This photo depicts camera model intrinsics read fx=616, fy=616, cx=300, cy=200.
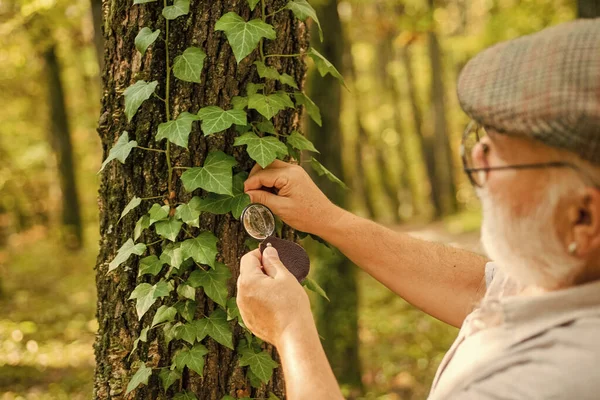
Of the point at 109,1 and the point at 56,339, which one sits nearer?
the point at 109,1

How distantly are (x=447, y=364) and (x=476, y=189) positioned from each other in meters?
0.54

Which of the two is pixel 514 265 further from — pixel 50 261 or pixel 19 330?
pixel 50 261

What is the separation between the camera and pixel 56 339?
325 inches

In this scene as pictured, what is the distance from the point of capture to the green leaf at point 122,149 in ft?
6.99

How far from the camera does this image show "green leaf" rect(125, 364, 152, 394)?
87.7 inches

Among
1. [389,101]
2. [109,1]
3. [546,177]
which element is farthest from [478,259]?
[389,101]

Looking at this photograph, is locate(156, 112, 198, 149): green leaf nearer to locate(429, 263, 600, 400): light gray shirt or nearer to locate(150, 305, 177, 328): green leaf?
locate(150, 305, 177, 328): green leaf

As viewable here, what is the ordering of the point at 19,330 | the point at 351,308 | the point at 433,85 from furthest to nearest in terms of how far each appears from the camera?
1. the point at 433,85
2. the point at 19,330
3. the point at 351,308

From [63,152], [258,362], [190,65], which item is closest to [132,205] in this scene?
[190,65]

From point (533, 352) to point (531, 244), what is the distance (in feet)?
0.91

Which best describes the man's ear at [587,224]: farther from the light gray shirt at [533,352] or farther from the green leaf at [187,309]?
the green leaf at [187,309]

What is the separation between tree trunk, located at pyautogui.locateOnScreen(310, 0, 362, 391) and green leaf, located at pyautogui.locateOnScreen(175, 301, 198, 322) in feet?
14.2

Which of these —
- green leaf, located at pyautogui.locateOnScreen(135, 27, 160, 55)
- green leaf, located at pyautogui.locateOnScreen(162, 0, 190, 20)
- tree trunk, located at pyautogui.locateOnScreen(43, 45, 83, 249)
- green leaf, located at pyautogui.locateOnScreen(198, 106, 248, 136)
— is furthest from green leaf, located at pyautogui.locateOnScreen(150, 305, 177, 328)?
tree trunk, located at pyautogui.locateOnScreen(43, 45, 83, 249)

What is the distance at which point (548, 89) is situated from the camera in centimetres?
142
